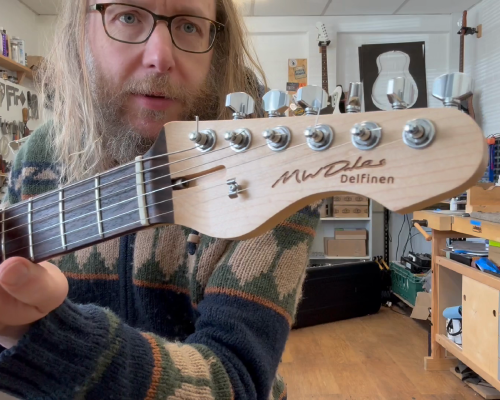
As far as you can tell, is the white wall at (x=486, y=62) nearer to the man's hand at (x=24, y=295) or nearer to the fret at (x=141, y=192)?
the fret at (x=141, y=192)

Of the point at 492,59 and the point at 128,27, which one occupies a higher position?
the point at 492,59

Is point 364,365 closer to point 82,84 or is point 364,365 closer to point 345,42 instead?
point 82,84

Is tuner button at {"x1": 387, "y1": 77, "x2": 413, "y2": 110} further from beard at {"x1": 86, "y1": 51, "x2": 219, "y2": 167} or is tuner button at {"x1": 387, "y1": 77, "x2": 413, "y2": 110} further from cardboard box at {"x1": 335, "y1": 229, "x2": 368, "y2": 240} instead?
cardboard box at {"x1": 335, "y1": 229, "x2": 368, "y2": 240}

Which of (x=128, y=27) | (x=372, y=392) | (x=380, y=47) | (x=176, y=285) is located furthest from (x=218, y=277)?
(x=380, y=47)

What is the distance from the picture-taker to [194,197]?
0.52 metres

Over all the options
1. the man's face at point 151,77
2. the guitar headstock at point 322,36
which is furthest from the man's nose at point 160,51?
the guitar headstock at point 322,36

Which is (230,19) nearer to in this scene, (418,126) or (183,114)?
(183,114)

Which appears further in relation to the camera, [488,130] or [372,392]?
[488,130]

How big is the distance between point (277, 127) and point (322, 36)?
3.28m

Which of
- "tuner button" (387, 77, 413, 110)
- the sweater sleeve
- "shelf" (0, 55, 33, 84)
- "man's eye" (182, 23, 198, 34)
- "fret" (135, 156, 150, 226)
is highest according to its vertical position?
"shelf" (0, 55, 33, 84)

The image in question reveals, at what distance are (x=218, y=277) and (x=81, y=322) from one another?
0.72ft

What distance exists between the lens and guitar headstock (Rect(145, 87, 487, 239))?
0.39 m

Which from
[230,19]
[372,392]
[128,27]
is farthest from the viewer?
[372,392]

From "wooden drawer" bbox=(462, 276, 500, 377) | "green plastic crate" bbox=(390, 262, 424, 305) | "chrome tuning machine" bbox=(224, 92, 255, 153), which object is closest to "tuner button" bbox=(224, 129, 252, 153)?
"chrome tuning machine" bbox=(224, 92, 255, 153)
